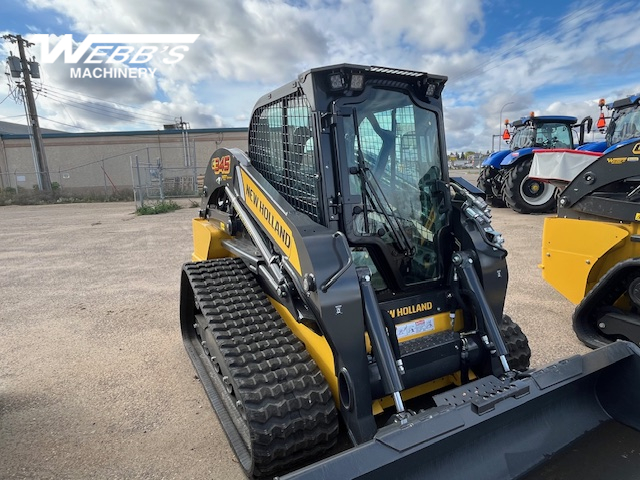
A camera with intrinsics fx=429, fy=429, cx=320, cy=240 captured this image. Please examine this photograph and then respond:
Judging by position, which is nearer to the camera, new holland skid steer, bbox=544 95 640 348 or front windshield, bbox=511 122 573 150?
new holland skid steer, bbox=544 95 640 348

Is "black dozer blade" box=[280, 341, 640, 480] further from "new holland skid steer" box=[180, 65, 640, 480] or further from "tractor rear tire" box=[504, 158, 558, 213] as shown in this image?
"tractor rear tire" box=[504, 158, 558, 213]

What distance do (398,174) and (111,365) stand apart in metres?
3.00

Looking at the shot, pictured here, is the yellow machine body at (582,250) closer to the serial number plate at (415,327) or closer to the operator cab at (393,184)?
the operator cab at (393,184)

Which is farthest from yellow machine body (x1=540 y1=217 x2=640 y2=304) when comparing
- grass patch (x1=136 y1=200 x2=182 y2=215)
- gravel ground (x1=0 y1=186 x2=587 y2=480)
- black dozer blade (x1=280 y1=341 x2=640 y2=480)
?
grass patch (x1=136 y1=200 x2=182 y2=215)

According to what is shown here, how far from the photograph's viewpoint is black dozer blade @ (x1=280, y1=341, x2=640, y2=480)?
67.6 inches

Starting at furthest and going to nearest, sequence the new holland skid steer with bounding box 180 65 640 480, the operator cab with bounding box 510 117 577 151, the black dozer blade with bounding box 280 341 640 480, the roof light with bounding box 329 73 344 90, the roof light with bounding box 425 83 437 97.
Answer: the operator cab with bounding box 510 117 577 151 < the roof light with bounding box 425 83 437 97 < the roof light with bounding box 329 73 344 90 < the new holland skid steer with bounding box 180 65 640 480 < the black dozer blade with bounding box 280 341 640 480

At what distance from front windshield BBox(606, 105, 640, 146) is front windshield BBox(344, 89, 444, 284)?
873 cm

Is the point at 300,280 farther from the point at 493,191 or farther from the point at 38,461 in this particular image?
the point at 493,191

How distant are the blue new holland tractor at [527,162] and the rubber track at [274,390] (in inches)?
436

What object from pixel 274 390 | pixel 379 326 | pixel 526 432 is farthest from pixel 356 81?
pixel 526 432

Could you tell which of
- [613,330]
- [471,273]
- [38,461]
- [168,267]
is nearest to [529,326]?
[613,330]

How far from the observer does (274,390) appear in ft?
7.41

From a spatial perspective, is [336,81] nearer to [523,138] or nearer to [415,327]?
[415,327]

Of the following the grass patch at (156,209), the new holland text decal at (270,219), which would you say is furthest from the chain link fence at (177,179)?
the new holland text decal at (270,219)
